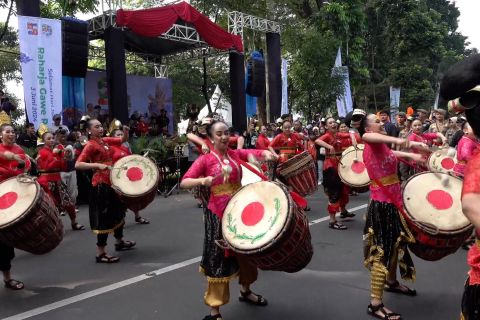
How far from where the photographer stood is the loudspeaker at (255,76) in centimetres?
1714

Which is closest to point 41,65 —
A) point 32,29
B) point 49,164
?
point 32,29

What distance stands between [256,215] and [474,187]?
1.63 meters

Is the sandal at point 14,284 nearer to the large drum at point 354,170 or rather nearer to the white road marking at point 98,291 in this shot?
the white road marking at point 98,291

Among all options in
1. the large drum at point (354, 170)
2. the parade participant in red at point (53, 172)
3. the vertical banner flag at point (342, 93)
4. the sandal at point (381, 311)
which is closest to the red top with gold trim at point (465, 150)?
the large drum at point (354, 170)

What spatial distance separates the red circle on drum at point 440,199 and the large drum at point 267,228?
1025 millimetres

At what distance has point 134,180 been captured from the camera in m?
5.77

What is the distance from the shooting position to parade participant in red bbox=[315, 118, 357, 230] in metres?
6.79

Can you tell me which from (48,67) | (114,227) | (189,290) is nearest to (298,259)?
(189,290)

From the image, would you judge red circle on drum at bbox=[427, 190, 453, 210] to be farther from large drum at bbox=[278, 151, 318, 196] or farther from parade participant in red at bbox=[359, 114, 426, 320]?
large drum at bbox=[278, 151, 318, 196]

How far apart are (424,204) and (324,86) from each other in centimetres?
1396

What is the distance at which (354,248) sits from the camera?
555 centimetres

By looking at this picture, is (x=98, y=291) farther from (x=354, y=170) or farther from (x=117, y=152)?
(x=354, y=170)

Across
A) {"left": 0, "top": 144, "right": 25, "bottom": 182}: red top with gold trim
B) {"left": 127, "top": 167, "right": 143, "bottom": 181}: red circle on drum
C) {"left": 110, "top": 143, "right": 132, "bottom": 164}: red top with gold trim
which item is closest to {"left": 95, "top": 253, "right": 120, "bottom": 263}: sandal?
{"left": 127, "top": 167, "right": 143, "bottom": 181}: red circle on drum

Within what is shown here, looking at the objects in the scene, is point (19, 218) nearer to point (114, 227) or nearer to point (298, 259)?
point (114, 227)
